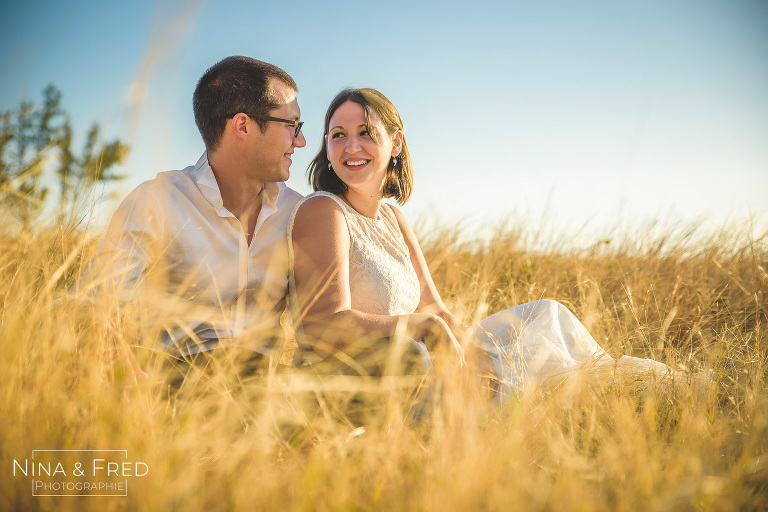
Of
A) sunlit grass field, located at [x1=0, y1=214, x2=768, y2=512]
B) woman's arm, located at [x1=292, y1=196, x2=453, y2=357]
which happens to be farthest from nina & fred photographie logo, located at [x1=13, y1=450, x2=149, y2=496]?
woman's arm, located at [x1=292, y1=196, x2=453, y2=357]

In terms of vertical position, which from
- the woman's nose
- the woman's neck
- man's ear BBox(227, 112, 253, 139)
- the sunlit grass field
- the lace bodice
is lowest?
the sunlit grass field

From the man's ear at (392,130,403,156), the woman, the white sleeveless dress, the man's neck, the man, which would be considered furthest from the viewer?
the man's ear at (392,130,403,156)

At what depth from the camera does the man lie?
193 cm

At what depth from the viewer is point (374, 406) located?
5.67ft

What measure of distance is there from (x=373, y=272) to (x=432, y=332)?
512 millimetres

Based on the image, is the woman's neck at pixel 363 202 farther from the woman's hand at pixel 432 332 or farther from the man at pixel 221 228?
the woman's hand at pixel 432 332

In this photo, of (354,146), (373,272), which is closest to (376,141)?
(354,146)

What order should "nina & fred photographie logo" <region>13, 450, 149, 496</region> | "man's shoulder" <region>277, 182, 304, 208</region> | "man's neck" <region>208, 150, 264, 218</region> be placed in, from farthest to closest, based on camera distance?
"man's shoulder" <region>277, 182, 304, 208</region> → "man's neck" <region>208, 150, 264, 218</region> → "nina & fred photographie logo" <region>13, 450, 149, 496</region>

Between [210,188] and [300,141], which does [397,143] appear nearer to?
[300,141]

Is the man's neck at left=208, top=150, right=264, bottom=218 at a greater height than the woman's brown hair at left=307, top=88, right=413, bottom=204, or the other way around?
the woman's brown hair at left=307, top=88, right=413, bottom=204

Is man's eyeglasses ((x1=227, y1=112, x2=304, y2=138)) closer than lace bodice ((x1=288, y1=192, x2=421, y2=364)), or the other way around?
lace bodice ((x1=288, y1=192, x2=421, y2=364))

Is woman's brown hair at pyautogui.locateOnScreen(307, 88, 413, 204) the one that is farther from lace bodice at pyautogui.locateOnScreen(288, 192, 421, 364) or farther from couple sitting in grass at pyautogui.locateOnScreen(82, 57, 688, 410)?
lace bodice at pyautogui.locateOnScreen(288, 192, 421, 364)

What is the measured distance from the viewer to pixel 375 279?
93.5 inches

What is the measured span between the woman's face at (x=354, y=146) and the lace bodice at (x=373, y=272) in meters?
0.18
